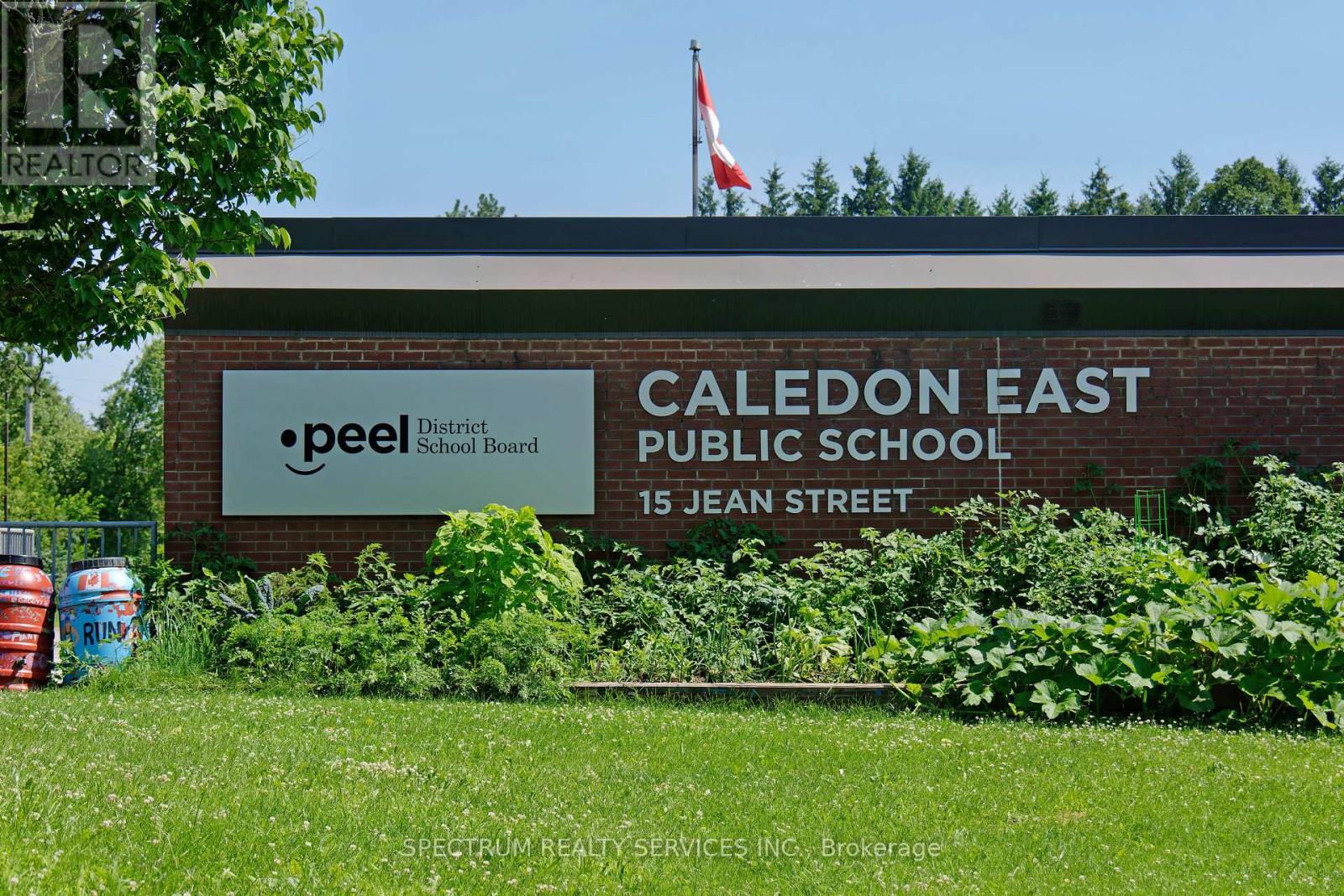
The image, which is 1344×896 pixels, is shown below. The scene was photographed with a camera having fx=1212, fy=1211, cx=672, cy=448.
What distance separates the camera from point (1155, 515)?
412 inches

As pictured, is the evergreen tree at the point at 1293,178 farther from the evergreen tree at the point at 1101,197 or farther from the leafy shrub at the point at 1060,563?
the leafy shrub at the point at 1060,563

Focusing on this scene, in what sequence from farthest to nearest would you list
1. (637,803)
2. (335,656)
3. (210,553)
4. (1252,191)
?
(1252,191)
(210,553)
(335,656)
(637,803)

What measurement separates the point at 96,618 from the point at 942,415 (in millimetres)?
6802

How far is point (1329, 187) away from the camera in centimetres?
7131

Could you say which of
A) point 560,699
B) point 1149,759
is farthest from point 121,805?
point 1149,759

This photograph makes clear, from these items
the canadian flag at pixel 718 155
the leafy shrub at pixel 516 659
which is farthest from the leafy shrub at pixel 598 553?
the canadian flag at pixel 718 155

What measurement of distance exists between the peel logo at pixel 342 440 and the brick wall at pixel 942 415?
527 millimetres

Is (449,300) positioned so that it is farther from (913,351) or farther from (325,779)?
(325,779)

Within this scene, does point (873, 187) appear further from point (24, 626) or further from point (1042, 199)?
point (24, 626)

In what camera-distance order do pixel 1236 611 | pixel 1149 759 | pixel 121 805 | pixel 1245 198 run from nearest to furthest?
pixel 121 805, pixel 1149 759, pixel 1236 611, pixel 1245 198

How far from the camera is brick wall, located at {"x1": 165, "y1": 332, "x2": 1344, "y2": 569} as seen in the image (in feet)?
34.2

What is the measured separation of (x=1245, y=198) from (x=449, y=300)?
67.8 metres

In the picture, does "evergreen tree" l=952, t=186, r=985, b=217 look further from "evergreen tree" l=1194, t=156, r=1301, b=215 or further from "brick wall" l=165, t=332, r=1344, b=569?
"brick wall" l=165, t=332, r=1344, b=569

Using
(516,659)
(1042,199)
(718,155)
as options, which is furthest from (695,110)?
(1042,199)
